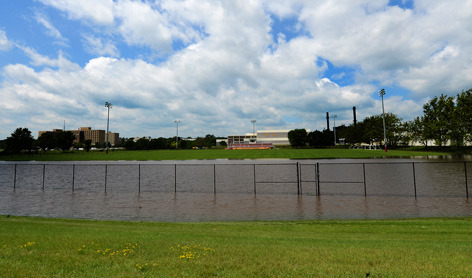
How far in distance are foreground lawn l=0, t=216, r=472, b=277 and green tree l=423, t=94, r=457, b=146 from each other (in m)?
78.7

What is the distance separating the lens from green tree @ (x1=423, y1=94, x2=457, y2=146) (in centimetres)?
7169

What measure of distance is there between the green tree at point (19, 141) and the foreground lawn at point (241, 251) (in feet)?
292

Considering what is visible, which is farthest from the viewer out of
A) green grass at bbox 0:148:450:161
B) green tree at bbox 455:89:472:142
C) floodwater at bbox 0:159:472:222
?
green tree at bbox 455:89:472:142

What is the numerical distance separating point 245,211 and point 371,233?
5.69 m

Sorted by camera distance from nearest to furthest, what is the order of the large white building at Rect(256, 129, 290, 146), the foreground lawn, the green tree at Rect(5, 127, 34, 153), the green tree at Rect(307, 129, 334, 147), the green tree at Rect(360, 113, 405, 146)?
1. the foreground lawn
2. the green tree at Rect(5, 127, 34, 153)
3. the green tree at Rect(360, 113, 405, 146)
4. the green tree at Rect(307, 129, 334, 147)
5. the large white building at Rect(256, 129, 290, 146)

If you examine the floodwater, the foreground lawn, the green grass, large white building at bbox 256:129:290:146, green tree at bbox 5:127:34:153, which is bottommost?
the floodwater

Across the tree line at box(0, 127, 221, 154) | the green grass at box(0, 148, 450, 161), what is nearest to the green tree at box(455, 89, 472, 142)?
the green grass at box(0, 148, 450, 161)

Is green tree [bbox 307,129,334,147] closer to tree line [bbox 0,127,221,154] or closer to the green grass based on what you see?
the green grass

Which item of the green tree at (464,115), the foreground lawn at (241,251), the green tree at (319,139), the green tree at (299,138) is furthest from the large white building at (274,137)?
the foreground lawn at (241,251)

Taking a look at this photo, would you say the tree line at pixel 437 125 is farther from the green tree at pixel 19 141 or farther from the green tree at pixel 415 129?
the green tree at pixel 19 141

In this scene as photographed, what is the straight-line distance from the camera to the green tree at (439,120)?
71688mm

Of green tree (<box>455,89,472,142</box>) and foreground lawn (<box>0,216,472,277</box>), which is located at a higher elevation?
green tree (<box>455,89,472,142</box>)

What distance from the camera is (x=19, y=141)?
78.9 meters

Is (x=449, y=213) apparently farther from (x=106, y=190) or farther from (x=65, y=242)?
(x=106, y=190)
